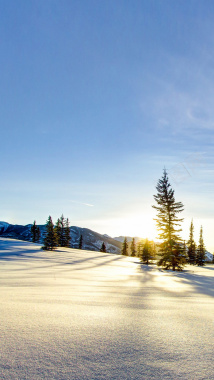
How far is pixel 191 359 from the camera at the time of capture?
1.51 meters

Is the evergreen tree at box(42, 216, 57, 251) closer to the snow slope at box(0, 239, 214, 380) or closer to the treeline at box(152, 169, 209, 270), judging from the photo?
the treeline at box(152, 169, 209, 270)

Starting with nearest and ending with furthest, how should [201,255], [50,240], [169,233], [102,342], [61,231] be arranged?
[102,342]
[169,233]
[50,240]
[201,255]
[61,231]

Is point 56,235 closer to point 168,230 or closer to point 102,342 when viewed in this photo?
point 168,230

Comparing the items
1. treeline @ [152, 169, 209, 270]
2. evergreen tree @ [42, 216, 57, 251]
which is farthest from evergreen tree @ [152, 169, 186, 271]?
evergreen tree @ [42, 216, 57, 251]

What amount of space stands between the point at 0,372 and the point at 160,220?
64.8 ft

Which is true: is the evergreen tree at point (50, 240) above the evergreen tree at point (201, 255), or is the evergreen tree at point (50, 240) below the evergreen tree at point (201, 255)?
above

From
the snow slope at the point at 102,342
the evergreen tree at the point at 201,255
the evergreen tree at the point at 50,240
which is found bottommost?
the evergreen tree at the point at 201,255

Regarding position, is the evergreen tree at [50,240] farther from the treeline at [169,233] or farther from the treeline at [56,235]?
the treeline at [169,233]

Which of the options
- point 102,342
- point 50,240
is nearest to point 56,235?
point 50,240

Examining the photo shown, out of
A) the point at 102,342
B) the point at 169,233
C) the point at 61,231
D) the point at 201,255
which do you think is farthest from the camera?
the point at 61,231

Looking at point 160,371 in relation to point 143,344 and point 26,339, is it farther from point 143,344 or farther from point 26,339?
point 26,339

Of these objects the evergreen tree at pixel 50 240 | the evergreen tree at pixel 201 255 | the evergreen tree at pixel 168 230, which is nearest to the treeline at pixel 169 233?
the evergreen tree at pixel 168 230

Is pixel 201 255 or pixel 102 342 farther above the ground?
pixel 102 342

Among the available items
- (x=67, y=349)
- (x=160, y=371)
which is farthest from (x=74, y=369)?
(x=160, y=371)
